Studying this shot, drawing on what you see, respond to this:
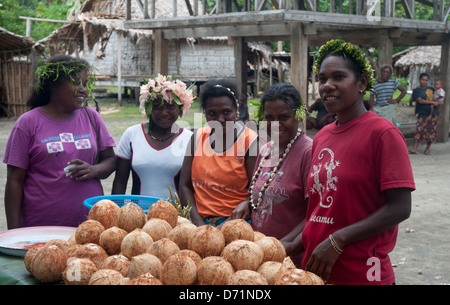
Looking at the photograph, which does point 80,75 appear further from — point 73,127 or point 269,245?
point 269,245

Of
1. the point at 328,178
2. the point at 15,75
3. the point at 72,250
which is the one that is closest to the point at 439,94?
the point at 328,178

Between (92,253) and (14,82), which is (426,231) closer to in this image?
(92,253)

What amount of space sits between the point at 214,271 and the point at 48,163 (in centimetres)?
177

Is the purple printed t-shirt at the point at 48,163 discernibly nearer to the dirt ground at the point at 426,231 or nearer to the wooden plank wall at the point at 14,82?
the dirt ground at the point at 426,231

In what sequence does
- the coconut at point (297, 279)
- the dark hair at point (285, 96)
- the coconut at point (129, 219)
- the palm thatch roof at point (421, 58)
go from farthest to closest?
the palm thatch roof at point (421, 58) → the dark hair at point (285, 96) → the coconut at point (129, 219) → the coconut at point (297, 279)

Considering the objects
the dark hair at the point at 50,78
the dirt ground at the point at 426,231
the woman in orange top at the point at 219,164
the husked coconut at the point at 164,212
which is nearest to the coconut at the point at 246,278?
the husked coconut at the point at 164,212

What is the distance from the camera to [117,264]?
6.89 feet

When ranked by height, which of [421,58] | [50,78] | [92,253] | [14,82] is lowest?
[92,253]

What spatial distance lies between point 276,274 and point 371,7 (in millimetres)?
10010

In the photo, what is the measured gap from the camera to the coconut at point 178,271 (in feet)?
6.30

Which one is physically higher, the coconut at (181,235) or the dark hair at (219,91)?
the dark hair at (219,91)

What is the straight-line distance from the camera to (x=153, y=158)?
3.47m

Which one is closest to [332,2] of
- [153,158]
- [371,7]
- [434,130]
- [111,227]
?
[371,7]

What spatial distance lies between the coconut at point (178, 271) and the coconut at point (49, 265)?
0.51 m
